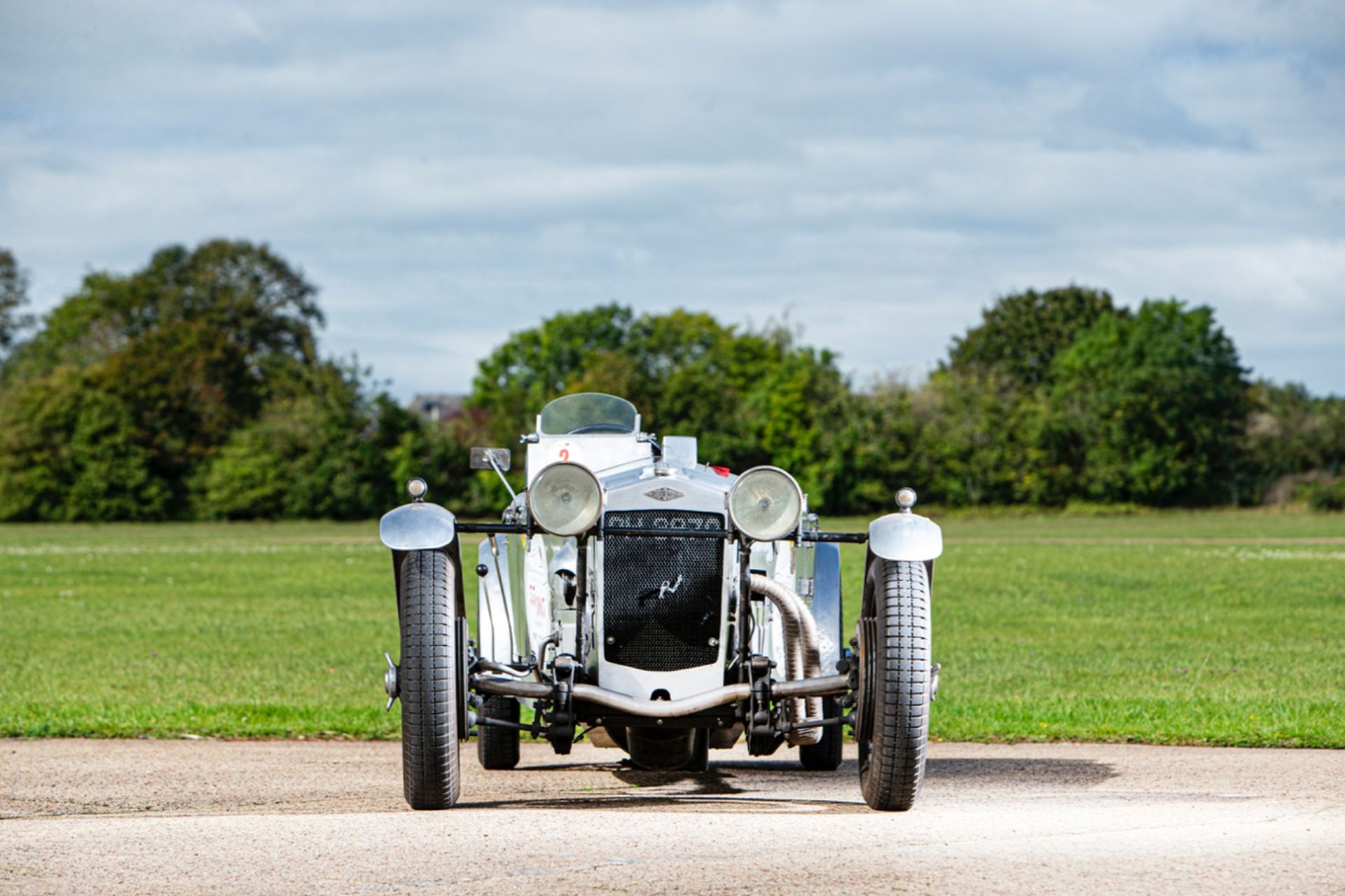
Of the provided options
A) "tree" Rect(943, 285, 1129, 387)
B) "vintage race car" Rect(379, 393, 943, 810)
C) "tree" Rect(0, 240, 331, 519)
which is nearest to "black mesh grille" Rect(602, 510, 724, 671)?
"vintage race car" Rect(379, 393, 943, 810)

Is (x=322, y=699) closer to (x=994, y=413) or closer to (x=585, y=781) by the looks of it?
(x=585, y=781)

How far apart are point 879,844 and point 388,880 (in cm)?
193

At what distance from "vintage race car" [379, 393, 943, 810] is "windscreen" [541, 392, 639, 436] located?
158 centimetres

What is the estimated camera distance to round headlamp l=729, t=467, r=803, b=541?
7129mm

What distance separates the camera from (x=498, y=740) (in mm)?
9531

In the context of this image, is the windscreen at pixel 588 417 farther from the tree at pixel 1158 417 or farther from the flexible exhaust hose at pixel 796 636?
the tree at pixel 1158 417

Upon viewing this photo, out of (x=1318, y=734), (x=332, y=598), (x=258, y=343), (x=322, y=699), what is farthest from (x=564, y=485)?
(x=258, y=343)

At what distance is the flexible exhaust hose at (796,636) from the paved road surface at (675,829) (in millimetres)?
519

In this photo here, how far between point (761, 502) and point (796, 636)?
903 mm

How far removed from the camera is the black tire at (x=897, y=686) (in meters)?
7.04

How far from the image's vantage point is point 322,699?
544 inches

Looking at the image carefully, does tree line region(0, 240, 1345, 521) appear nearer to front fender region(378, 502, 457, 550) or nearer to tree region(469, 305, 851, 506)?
tree region(469, 305, 851, 506)

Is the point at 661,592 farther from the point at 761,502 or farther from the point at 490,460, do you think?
the point at 490,460

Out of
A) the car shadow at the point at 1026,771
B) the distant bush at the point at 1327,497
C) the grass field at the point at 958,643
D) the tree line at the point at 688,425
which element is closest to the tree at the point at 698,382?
the tree line at the point at 688,425
